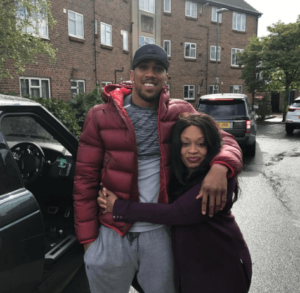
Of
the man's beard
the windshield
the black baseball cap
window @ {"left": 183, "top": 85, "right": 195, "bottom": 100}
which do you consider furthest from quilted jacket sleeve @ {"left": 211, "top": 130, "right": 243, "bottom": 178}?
window @ {"left": 183, "top": 85, "right": 195, "bottom": 100}

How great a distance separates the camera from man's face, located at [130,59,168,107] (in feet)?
5.91

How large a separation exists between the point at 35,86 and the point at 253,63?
15.7 m

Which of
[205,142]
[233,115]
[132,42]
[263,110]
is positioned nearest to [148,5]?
[132,42]

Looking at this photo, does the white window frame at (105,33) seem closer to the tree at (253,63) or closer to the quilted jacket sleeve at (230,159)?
the tree at (253,63)

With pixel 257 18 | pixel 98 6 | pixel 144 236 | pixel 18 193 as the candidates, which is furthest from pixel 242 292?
pixel 257 18

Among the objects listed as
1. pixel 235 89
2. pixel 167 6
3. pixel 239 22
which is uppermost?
pixel 167 6

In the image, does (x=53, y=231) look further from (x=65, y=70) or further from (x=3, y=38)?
(x=65, y=70)

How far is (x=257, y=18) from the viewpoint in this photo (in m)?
29.9

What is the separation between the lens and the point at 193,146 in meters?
1.75

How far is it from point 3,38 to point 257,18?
1123 inches

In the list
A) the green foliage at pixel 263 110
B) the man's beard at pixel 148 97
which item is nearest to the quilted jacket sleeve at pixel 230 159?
the man's beard at pixel 148 97

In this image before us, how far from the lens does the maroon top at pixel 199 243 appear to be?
5.32 feet

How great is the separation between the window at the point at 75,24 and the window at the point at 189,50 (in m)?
11.6

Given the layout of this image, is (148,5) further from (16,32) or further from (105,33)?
(16,32)
